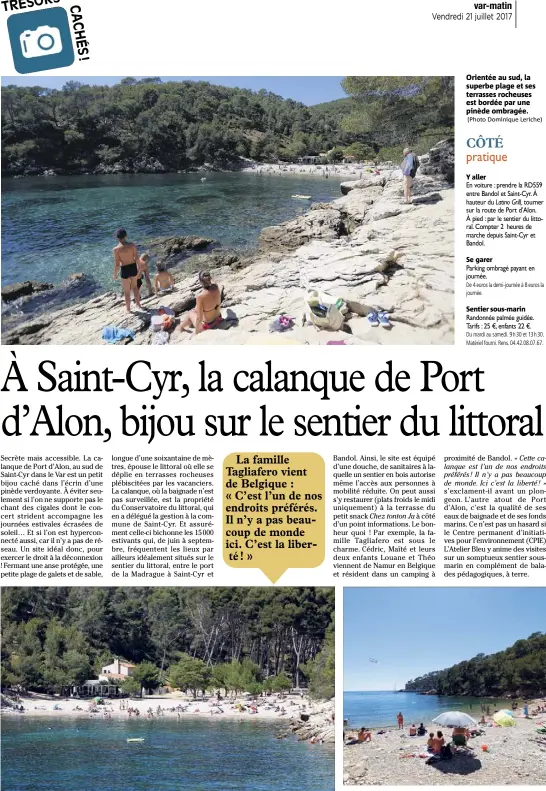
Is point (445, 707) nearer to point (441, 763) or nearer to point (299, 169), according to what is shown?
point (441, 763)

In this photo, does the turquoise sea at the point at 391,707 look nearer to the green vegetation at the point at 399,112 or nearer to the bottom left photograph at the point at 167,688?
the bottom left photograph at the point at 167,688

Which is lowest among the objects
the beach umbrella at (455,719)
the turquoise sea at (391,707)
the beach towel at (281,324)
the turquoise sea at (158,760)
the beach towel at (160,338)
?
the turquoise sea at (158,760)

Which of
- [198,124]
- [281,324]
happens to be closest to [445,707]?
[281,324]

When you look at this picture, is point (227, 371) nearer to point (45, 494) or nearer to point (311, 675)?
point (45, 494)

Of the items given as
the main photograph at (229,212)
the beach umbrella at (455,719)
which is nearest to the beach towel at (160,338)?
the main photograph at (229,212)
